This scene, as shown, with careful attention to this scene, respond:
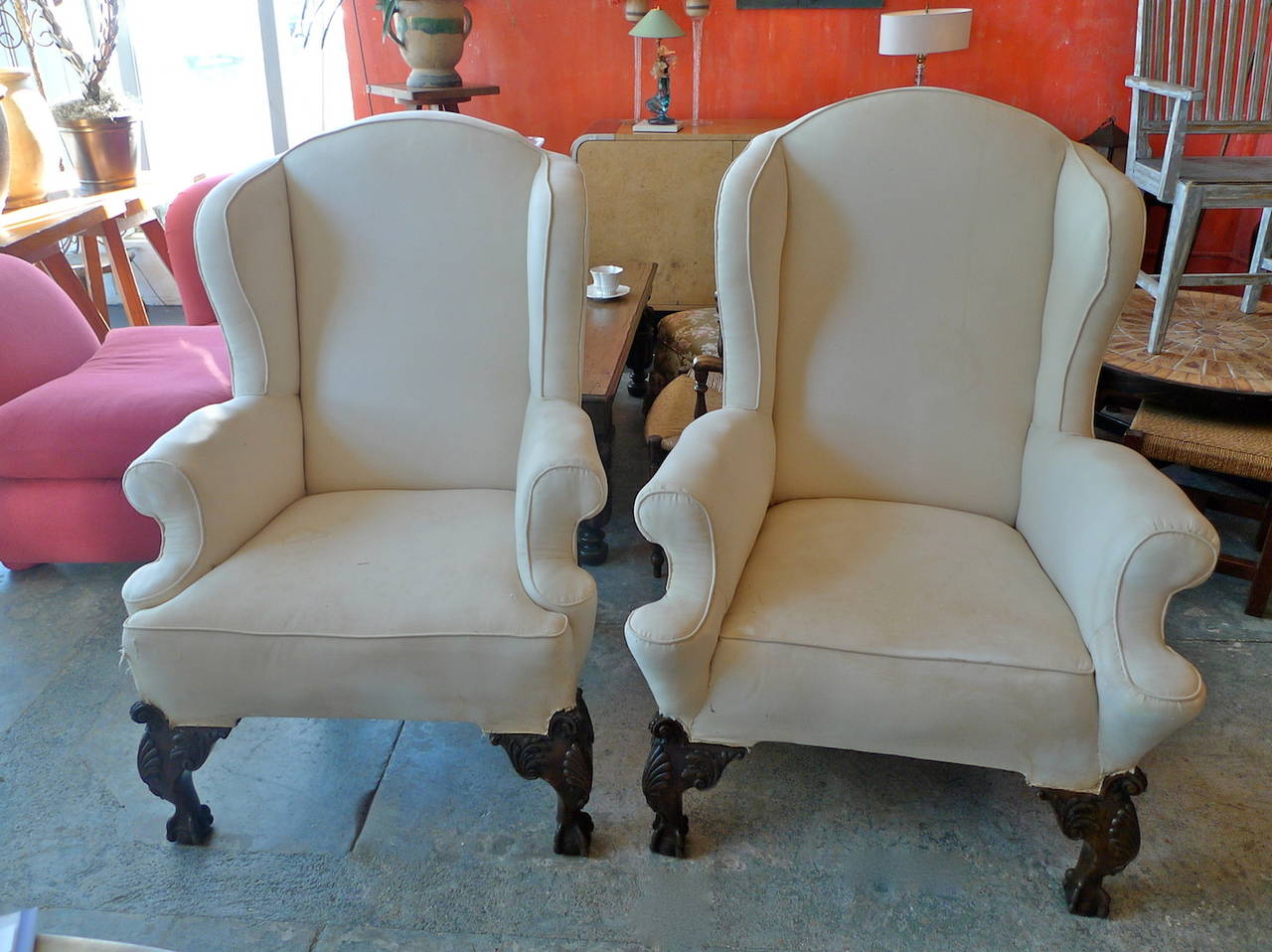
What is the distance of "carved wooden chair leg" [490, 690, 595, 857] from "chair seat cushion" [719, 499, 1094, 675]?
0.95 feet

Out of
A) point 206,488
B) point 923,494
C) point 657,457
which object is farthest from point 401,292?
point 923,494

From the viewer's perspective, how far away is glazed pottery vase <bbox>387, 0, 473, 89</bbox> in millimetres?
2992

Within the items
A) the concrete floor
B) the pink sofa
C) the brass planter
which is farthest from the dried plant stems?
the concrete floor

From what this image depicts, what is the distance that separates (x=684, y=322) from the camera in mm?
2969

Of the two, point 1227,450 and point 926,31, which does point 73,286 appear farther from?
point 1227,450

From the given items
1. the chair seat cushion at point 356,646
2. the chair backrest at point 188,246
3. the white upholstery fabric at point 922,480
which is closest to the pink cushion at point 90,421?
the chair backrest at point 188,246

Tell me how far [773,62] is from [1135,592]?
3424 millimetres

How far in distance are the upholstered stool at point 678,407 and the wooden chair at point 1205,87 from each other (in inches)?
48.6

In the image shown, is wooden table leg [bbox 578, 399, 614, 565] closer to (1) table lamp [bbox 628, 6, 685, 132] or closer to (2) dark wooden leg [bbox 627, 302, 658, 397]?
(2) dark wooden leg [bbox 627, 302, 658, 397]

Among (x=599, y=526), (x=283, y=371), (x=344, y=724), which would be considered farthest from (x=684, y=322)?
(x=344, y=724)

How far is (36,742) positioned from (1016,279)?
202 centimetres

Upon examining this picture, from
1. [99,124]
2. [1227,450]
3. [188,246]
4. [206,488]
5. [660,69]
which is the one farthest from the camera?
[660,69]

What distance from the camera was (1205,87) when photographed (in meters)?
2.88

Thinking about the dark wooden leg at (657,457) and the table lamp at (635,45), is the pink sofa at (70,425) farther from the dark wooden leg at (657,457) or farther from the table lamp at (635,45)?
the table lamp at (635,45)
